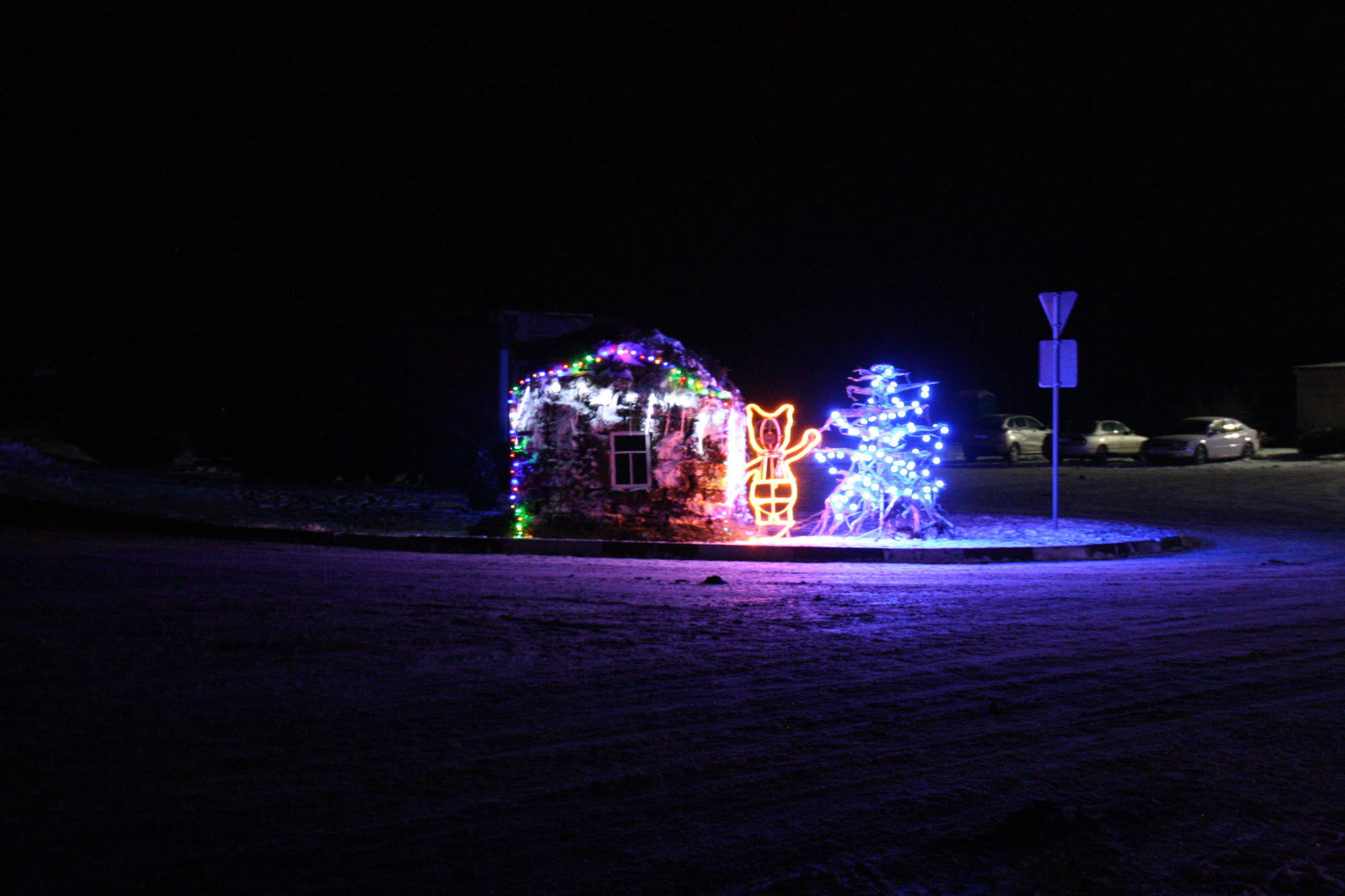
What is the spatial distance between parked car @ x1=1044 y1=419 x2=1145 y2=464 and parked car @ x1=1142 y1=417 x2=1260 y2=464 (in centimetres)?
150

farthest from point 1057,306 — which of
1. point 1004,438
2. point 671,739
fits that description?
point 1004,438

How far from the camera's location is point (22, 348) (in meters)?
35.9

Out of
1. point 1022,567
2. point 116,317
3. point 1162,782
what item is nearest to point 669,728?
point 1162,782

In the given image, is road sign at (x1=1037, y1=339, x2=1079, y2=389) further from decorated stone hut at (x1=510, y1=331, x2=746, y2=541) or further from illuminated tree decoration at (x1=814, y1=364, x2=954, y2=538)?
decorated stone hut at (x1=510, y1=331, x2=746, y2=541)

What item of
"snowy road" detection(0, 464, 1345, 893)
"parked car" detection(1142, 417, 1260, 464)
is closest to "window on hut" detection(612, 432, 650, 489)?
"snowy road" detection(0, 464, 1345, 893)

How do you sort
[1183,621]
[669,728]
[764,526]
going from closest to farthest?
[669,728] → [1183,621] → [764,526]

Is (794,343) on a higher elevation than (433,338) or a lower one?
higher

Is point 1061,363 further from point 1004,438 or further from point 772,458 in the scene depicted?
point 1004,438

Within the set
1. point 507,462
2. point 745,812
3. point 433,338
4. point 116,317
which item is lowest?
point 745,812

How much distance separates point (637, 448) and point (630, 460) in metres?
0.20

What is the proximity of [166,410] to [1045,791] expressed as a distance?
28382 mm

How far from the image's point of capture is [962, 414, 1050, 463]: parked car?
3281cm

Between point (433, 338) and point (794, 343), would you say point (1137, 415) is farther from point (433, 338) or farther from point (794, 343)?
point (433, 338)

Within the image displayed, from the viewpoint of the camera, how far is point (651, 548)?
520 inches
